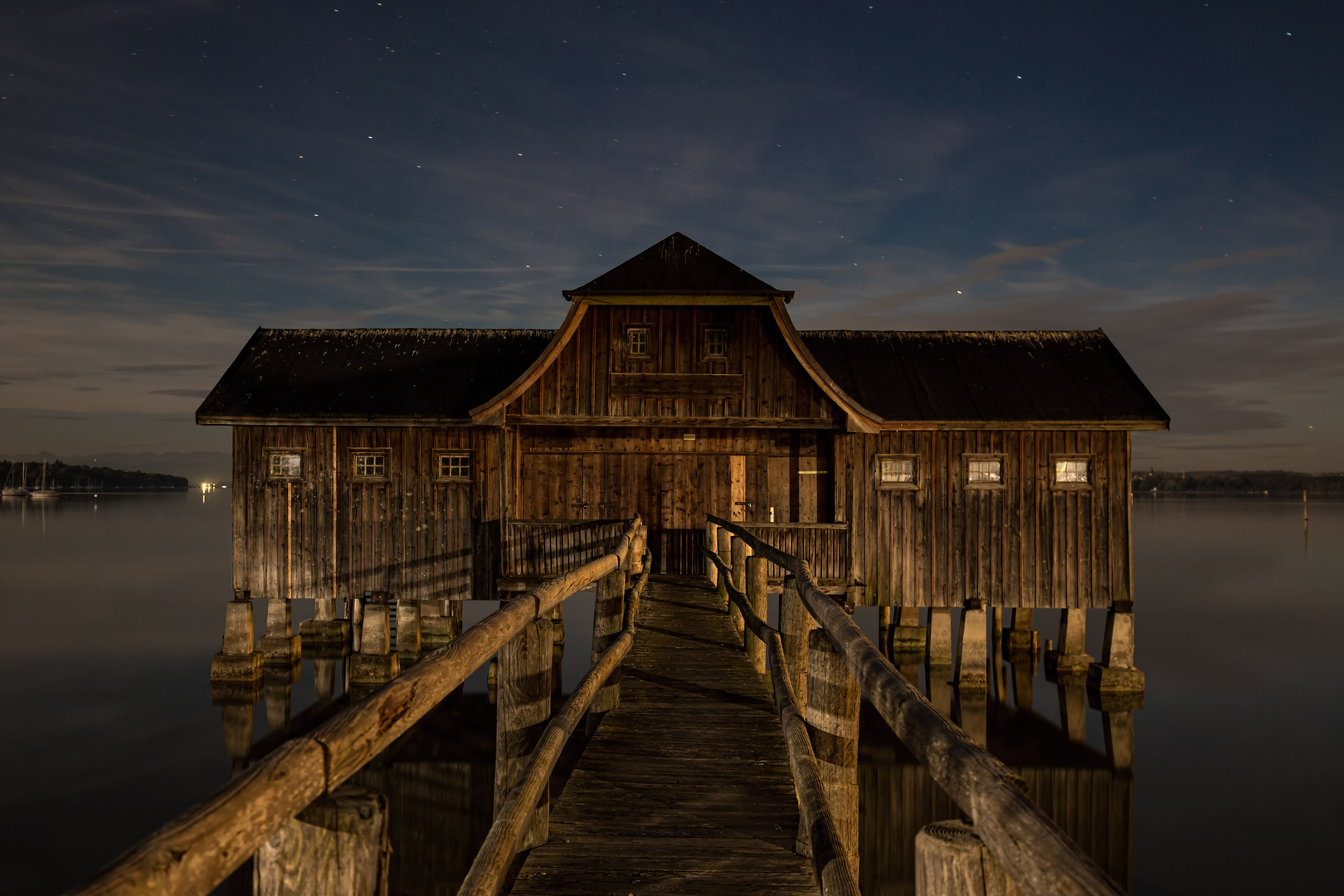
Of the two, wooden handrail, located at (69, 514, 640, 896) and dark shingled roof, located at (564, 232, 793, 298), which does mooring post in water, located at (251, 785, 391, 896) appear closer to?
wooden handrail, located at (69, 514, 640, 896)

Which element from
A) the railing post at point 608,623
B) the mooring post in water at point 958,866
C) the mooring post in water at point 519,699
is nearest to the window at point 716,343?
the railing post at point 608,623

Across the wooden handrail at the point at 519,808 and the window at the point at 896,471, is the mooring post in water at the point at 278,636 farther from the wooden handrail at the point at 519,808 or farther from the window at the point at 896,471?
the wooden handrail at the point at 519,808

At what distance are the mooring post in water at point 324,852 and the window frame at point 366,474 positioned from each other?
1513cm

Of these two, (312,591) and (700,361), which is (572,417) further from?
(312,591)

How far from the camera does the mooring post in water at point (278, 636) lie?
1756cm

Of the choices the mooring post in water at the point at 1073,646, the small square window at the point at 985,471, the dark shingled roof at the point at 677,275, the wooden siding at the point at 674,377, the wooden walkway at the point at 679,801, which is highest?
the dark shingled roof at the point at 677,275

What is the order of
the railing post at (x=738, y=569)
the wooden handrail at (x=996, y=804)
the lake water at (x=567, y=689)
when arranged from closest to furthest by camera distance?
the wooden handrail at (x=996, y=804) < the railing post at (x=738, y=569) < the lake water at (x=567, y=689)

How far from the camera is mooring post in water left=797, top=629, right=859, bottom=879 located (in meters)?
3.42

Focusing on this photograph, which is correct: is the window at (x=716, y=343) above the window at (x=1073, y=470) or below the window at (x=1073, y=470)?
above

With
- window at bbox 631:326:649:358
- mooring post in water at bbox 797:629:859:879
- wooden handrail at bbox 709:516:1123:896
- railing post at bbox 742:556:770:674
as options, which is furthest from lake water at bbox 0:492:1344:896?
window at bbox 631:326:649:358

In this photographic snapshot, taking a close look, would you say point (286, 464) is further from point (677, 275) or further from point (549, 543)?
point (677, 275)

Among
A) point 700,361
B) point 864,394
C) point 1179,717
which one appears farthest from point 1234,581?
point 700,361

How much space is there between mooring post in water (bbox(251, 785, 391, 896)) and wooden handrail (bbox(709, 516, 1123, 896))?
113 cm

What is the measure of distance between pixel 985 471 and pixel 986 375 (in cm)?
234
